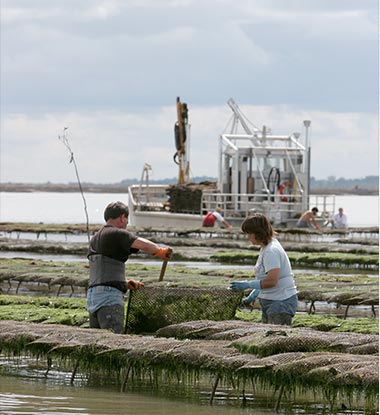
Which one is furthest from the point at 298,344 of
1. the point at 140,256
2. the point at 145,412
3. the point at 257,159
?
the point at 257,159

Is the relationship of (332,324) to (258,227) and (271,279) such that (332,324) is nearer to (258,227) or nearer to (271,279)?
(271,279)

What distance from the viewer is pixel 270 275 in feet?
36.1

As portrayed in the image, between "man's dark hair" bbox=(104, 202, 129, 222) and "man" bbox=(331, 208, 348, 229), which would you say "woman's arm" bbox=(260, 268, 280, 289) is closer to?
"man's dark hair" bbox=(104, 202, 129, 222)

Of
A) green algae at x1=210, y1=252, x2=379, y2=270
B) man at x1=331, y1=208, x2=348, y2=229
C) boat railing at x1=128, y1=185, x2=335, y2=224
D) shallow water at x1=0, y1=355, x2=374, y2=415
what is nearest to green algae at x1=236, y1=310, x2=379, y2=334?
shallow water at x1=0, y1=355, x2=374, y2=415

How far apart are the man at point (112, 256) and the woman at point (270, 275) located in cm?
83

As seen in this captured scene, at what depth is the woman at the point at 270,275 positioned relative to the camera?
11.0 m

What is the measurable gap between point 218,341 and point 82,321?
2.74m

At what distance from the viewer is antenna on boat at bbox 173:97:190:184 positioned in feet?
176

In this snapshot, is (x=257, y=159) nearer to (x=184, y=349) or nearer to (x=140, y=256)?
(x=140, y=256)

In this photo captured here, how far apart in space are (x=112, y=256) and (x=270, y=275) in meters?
1.50

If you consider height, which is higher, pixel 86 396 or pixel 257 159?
pixel 257 159

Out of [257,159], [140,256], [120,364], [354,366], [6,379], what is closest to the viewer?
[354,366]

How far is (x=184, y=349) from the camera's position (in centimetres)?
1099

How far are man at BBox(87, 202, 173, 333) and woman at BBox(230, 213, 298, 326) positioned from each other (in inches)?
32.8
